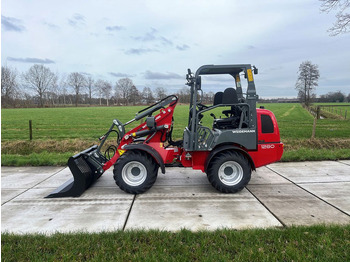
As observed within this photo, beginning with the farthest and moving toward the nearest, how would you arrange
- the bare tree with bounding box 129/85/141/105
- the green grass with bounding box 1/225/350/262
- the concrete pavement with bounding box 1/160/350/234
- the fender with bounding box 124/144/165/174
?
the bare tree with bounding box 129/85/141/105, the fender with bounding box 124/144/165/174, the concrete pavement with bounding box 1/160/350/234, the green grass with bounding box 1/225/350/262

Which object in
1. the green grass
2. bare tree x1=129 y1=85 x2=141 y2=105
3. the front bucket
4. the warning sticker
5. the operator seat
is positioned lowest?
the green grass

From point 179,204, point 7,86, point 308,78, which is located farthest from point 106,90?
point 179,204

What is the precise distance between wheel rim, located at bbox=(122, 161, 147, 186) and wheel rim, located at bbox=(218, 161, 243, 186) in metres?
1.54

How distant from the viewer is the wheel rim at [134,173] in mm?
5137

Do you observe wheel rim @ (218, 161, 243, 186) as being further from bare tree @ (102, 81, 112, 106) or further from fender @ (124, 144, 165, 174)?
bare tree @ (102, 81, 112, 106)

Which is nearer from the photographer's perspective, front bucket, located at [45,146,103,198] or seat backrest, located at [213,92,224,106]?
front bucket, located at [45,146,103,198]

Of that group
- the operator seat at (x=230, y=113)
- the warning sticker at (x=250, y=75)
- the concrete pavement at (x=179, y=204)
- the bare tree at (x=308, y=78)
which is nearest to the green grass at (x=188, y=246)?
the concrete pavement at (x=179, y=204)

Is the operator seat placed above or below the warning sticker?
below

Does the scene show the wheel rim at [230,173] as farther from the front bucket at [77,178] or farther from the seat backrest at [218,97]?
the front bucket at [77,178]

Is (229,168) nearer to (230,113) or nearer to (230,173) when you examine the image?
(230,173)

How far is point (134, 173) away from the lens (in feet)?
17.2

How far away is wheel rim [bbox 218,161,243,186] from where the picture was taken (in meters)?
5.13

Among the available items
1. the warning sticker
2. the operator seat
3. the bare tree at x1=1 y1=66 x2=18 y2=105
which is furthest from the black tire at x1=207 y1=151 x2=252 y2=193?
the bare tree at x1=1 y1=66 x2=18 y2=105

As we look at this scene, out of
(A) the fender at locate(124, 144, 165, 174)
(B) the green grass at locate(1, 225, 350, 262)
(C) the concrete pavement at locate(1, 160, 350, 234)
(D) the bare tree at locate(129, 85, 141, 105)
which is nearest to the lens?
(B) the green grass at locate(1, 225, 350, 262)
